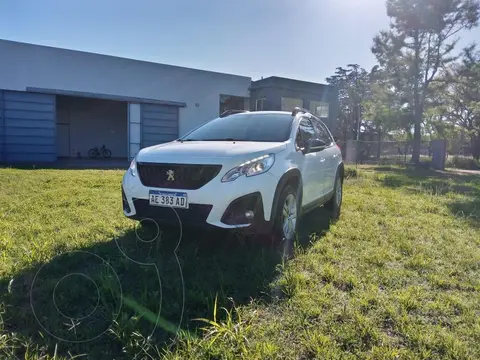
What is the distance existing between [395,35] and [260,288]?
2135cm

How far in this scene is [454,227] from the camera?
184 inches

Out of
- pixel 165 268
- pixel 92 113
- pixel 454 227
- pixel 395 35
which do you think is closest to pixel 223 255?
pixel 165 268

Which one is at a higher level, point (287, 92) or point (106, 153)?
point (287, 92)

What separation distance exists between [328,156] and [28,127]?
14.6 m

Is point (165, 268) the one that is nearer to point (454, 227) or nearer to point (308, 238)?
point (308, 238)

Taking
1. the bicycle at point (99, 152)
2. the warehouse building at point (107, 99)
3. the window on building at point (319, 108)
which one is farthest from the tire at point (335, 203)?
the bicycle at point (99, 152)

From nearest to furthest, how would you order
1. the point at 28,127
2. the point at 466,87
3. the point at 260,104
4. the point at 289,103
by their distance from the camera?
the point at 28,127, the point at 466,87, the point at 260,104, the point at 289,103

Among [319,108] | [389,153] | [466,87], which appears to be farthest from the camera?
[389,153]

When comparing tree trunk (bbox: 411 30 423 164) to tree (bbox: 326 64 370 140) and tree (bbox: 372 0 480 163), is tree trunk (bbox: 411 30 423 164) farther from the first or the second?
tree (bbox: 326 64 370 140)

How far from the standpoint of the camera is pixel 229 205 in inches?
116

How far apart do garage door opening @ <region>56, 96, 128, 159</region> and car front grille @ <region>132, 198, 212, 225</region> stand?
1944 cm

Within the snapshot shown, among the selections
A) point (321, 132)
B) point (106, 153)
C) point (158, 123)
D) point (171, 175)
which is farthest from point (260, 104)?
point (171, 175)

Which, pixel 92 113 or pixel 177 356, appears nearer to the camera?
pixel 177 356

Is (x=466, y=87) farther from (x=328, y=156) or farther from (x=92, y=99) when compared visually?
(x=92, y=99)
